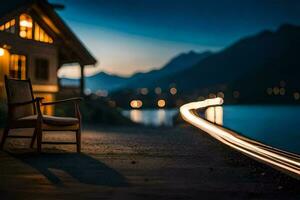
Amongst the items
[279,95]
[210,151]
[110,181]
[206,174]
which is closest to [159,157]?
[210,151]

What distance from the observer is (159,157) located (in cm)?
664

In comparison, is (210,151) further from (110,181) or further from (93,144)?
(110,181)

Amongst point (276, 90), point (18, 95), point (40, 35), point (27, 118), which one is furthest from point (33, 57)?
point (276, 90)

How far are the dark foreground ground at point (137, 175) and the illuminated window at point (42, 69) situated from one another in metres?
13.0

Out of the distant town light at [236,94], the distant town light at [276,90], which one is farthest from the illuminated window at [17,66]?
the distant town light at [276,90]

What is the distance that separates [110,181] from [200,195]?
42.6 inches

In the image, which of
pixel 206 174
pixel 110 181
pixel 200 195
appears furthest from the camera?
pixel 206 174

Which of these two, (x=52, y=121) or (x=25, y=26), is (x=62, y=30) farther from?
(x=52, y=121)

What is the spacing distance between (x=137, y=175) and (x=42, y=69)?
16232 millimetres

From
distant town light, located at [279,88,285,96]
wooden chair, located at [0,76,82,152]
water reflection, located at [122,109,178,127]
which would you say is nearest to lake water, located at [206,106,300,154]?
water reflection, located at [122,109,178,127]

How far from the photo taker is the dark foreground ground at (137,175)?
4074mm

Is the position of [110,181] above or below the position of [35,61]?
below

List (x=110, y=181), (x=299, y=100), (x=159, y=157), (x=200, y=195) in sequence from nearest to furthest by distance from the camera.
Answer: (x=200, y=195)
(x=110, y=181)
(x=159, y=157)
(x=299, y=100)

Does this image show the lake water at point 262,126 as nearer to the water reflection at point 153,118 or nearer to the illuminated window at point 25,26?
the water reflection at point 153,118
